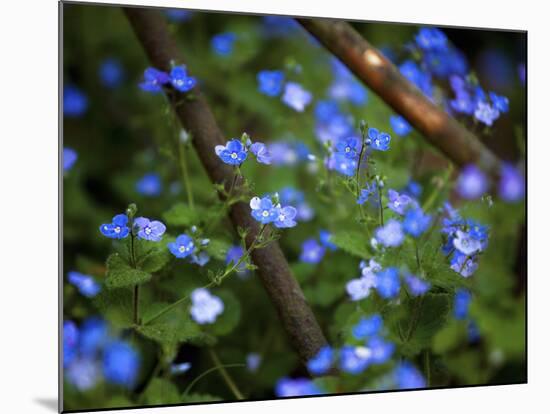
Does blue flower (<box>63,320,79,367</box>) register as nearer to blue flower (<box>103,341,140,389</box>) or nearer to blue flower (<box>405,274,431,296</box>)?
blue flower (<box>103,341,140,389</box>)

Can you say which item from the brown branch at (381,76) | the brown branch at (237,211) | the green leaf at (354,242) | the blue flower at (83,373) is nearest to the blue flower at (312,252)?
the green leaf at (354,242)

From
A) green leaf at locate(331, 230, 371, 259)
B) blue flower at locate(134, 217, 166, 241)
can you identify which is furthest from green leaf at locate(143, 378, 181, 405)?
green leaf at locate(331, 230, 371, 259)

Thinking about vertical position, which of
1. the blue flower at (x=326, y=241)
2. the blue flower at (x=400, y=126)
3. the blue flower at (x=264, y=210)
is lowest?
the blue flower at (x=264, y=210)

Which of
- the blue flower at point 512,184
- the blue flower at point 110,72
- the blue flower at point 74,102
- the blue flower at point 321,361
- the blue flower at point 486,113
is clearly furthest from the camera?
the blue flower at point 110,72

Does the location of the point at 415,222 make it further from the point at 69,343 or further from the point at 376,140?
the point at 69,343

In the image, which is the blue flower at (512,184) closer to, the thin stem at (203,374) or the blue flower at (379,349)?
the blue flower at (379,349)

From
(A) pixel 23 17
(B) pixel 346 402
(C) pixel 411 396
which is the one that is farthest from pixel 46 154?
(C) pixel 411 396
